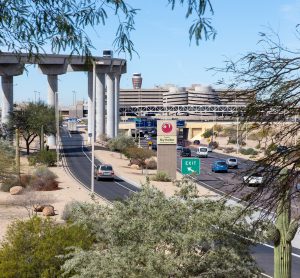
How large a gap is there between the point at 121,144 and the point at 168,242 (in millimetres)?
78041

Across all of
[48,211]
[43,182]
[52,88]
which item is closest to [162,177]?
[43,182]

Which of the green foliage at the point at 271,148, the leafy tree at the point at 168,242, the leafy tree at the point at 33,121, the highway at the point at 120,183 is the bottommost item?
the highway at the point at 120,183

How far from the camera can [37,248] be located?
56.9 ft

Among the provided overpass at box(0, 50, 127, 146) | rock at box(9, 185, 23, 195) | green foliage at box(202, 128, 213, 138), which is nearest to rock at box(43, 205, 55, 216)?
rock at box(9, 185, 23, 195)

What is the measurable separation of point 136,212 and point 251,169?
27.8ft

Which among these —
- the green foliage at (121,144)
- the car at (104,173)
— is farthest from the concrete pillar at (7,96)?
the car at (104,173)

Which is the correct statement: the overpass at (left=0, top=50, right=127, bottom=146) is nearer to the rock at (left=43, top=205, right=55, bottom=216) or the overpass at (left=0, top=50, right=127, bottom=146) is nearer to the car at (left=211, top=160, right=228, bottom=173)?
the car at (left=211, top=160, right=228, bottom=173)

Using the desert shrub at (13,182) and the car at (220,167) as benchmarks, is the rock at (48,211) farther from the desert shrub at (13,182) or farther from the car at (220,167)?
the car at (220,167)

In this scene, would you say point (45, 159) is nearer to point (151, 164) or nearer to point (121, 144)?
point (151, 164)

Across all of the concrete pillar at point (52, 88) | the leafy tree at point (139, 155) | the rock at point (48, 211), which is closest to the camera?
the rock at point (48, 211)

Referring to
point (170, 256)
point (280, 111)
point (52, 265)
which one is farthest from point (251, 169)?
point (52, 265)

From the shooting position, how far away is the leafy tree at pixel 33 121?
81.7m

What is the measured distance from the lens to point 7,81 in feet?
281

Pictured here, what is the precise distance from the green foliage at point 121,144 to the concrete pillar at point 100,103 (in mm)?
10607
